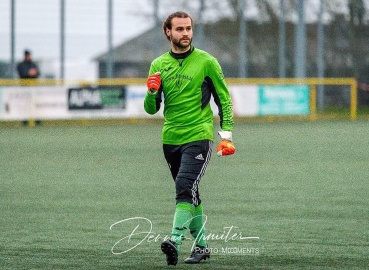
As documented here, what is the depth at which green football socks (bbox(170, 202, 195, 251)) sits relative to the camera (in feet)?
22.5

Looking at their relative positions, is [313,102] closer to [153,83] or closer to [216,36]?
[216,36]

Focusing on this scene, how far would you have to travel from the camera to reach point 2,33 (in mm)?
29219

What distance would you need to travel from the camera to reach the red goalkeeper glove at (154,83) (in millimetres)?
7008

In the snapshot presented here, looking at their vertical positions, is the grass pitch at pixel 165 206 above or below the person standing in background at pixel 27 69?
below

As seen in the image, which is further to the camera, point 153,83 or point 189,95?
point 189,95

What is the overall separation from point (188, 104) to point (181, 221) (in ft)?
2.72

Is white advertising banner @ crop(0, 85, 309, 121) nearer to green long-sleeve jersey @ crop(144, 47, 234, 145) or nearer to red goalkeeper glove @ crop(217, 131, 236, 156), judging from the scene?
green long-sleeve jersey @ crop(144, 47, 234, 145)

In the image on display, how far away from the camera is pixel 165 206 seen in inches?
410

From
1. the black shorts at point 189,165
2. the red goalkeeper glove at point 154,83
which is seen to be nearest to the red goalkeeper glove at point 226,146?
the black shorts at point 189,165

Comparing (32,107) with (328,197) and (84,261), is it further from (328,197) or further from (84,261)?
(84,261)

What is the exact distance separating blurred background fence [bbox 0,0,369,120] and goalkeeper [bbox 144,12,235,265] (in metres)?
22.1
